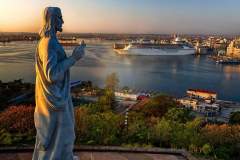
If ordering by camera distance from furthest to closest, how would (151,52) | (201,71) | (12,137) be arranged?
1. (151,52)
2. (201,71)
3. (12,137)

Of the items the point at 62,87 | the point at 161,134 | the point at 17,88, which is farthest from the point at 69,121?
the point at 17,88

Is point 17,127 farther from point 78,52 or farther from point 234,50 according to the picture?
point 234,50

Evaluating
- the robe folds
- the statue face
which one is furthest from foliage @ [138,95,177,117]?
the statue face

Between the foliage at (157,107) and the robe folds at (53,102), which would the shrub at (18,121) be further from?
the foliage at (157,107)

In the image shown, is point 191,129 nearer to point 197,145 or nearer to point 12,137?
point 197,145

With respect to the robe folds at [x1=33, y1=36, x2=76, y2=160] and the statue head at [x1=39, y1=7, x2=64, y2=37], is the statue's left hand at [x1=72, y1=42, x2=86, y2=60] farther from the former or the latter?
the statue head at [x1=39, y1=7, x2=64, y2=37]

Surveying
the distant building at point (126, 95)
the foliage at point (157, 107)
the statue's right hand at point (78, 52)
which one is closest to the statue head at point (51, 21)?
the statue's right hand at point (78, 52)

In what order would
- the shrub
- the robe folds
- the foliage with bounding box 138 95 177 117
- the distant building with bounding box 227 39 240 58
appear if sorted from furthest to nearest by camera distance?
the distant building with bounding box 227 39 240 58
the foliage with bounding box 138 95 177 117
the shrub
the robe folds

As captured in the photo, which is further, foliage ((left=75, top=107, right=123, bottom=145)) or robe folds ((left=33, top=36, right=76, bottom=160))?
foliage ((left=75, top=107, right=123, bottom=145))
